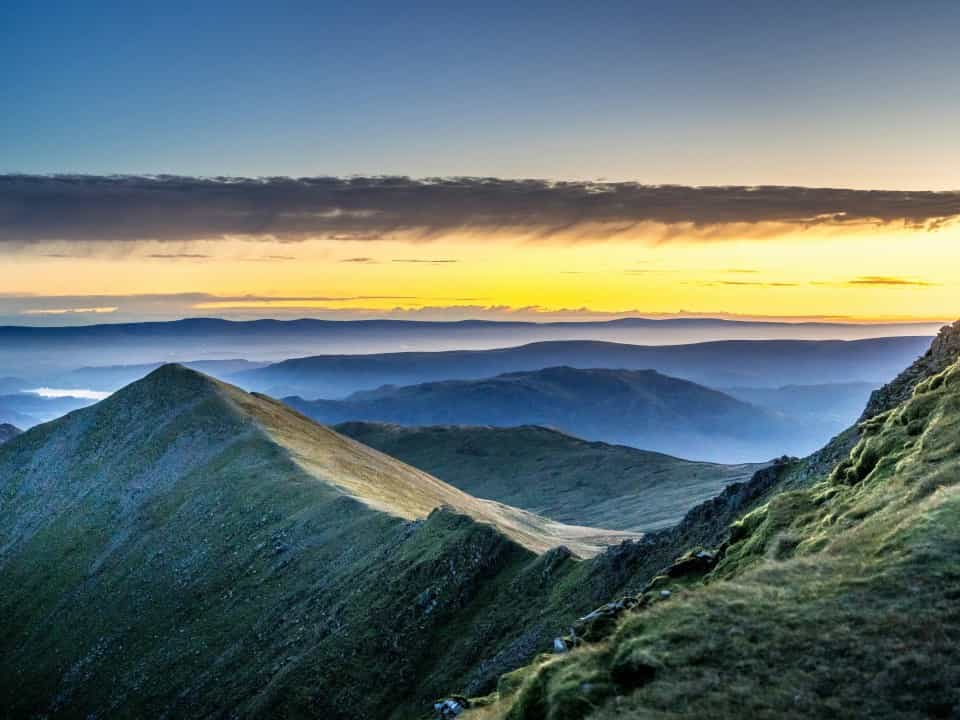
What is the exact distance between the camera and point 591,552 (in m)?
119

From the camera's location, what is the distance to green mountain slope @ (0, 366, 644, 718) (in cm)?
6550

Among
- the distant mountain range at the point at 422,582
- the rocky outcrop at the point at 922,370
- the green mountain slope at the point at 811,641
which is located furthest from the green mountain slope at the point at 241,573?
the green mountain slope at the point at 811,641

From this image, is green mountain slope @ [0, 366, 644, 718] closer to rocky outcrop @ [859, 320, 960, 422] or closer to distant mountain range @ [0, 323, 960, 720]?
distant mountain range @ [0, 323, 960, 720]

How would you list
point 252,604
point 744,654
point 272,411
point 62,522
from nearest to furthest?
point 744,654 < point 252,604 < point 62,522 < point 272,411

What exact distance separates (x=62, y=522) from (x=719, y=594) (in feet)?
409

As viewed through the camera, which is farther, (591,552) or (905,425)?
(591,552)

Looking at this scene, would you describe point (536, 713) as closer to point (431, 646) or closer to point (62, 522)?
point (431, 646)

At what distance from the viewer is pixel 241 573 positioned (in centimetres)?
9425

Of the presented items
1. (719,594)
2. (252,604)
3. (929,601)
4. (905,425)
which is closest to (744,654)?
(719,594)

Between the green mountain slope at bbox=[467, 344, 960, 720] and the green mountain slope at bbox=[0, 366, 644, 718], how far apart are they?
29142mm

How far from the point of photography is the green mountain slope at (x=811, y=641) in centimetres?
2105

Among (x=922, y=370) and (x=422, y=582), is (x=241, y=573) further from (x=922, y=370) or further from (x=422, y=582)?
(x=922, y=370)

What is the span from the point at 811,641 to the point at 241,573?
81.8 meters

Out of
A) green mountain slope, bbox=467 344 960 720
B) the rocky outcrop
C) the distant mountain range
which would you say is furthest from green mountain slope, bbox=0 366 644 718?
green mountain slope, bbox=467 344 960 720
